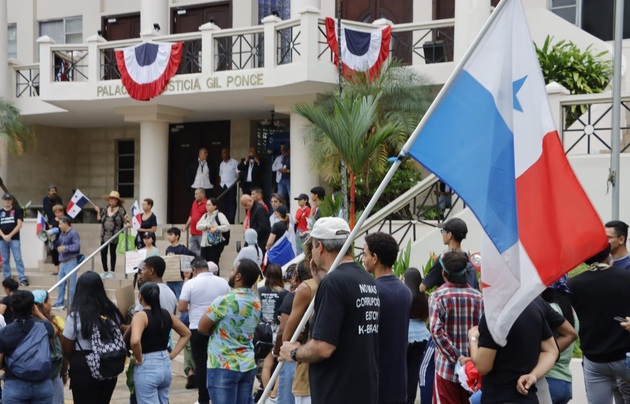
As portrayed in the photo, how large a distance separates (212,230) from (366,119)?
342 cm

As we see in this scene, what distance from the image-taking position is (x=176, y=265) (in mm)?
14148

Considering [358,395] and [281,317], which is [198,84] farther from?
[358,395]

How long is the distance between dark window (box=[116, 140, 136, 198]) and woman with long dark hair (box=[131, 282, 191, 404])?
66.1 ft

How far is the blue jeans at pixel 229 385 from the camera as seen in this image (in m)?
8.56

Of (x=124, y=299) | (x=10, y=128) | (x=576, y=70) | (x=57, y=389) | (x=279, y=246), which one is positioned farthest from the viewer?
(x=10, y=128)

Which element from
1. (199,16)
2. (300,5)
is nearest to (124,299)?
(300,5)

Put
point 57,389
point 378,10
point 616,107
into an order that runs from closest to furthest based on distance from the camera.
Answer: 1. point 57,389
2. point 616,107
3. point 378,10

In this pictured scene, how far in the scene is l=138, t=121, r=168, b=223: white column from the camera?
2330cm

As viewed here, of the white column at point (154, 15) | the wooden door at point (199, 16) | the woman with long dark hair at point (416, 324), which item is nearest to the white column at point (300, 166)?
the white column at point (154, 15)

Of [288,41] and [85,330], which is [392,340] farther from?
[288,41]

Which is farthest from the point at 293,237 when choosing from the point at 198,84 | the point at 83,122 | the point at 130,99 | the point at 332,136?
the point at 83,122

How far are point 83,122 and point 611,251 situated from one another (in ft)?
68.0

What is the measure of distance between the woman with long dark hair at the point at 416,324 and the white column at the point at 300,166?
1197 centimetres

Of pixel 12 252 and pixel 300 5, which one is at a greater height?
pixel 300 5
